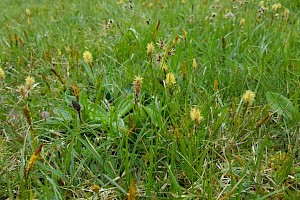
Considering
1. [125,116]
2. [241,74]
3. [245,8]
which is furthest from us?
[245,8]

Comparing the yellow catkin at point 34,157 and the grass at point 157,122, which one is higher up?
the yellow catkin at point 34,157

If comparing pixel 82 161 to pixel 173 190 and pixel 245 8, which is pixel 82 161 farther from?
pixel 245 8

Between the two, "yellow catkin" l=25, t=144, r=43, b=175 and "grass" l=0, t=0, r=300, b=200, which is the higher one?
"yellow catkin" l=25, t=144, r=43, b=175

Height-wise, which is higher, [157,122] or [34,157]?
[34,157]

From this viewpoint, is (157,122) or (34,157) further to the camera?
(157,122)

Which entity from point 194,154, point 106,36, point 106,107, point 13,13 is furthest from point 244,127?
point 13,13

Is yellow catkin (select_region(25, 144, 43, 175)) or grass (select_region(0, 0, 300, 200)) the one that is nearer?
yellow catkin (select_region(25, 144, 43, 175))

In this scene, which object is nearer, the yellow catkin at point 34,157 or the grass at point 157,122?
the yellow catkin at point 34,157

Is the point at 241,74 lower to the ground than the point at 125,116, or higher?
higher
